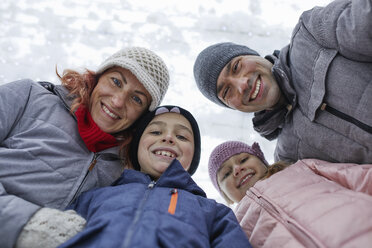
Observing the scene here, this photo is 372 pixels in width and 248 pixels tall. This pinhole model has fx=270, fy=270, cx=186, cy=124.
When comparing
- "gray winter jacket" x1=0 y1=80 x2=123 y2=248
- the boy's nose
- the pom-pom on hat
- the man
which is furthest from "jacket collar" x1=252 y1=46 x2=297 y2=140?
"gray winter jacket" x1=0 y1=80 x2=123 y2=248

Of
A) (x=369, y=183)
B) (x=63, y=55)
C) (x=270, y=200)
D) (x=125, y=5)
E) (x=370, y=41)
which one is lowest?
(x=270, y=200)

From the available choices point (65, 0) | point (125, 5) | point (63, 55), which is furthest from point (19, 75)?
point (125, 5)

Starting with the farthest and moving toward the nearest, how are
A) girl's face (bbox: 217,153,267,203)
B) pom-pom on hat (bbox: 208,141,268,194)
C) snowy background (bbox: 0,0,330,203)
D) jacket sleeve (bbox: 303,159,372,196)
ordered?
snowy background (bbox: 0,0,330,203)
pom-pom on hat (bbox: 208,141,268,194)
girl's face (bbox: 217,153,267,203)
jacket sleeve (bbox: 303,159,372,196)

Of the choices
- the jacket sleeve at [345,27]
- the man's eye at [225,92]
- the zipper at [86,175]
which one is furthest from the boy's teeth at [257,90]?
the zipper at [86,175]

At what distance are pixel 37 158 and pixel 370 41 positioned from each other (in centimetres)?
134

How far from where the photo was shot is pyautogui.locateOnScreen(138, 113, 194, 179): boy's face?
1.26 m

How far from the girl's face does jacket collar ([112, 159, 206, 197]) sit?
43cm

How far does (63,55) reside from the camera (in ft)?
7.38

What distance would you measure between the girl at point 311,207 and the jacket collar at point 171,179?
27cm

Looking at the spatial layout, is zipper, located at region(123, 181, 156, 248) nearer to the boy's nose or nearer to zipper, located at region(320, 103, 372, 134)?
the boy's nose

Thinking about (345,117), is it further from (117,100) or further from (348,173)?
(117,100)

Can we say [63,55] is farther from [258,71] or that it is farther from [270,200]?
[270,200]

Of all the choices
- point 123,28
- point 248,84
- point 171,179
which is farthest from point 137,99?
point 123,28

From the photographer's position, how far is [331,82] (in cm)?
114
